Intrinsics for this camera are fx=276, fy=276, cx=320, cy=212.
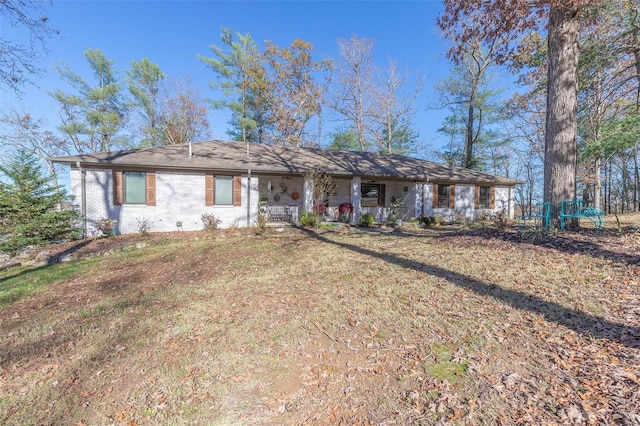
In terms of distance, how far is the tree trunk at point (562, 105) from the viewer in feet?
20.9

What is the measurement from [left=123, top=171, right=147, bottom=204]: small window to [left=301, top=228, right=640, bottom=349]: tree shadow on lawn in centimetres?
1058

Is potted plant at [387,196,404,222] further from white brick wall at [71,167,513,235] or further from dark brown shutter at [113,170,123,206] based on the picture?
dark brown shutter at [113,170,123,206]

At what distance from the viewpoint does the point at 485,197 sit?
1596cm

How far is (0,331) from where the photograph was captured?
153 inches

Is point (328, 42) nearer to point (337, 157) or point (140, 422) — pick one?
point (337, 157)

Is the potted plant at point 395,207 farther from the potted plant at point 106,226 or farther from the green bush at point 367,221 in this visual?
the potted plant at point 106,226

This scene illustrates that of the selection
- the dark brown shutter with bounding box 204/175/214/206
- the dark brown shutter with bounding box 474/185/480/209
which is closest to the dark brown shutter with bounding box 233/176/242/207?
the dark brown shutter with bounding box 204/175/214/206

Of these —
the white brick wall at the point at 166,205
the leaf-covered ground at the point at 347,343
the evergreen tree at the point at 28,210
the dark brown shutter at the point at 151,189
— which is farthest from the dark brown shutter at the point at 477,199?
the evergreen tree at the point at 28,210

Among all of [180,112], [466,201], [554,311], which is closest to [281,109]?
[180,112]

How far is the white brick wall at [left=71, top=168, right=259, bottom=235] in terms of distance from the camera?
407 inches

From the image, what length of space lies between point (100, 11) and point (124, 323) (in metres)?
11.5

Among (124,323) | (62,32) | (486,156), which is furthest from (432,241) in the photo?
(486,156)

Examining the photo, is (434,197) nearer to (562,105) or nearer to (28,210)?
(562,105)

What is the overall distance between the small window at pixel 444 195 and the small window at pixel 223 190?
1092 cm
